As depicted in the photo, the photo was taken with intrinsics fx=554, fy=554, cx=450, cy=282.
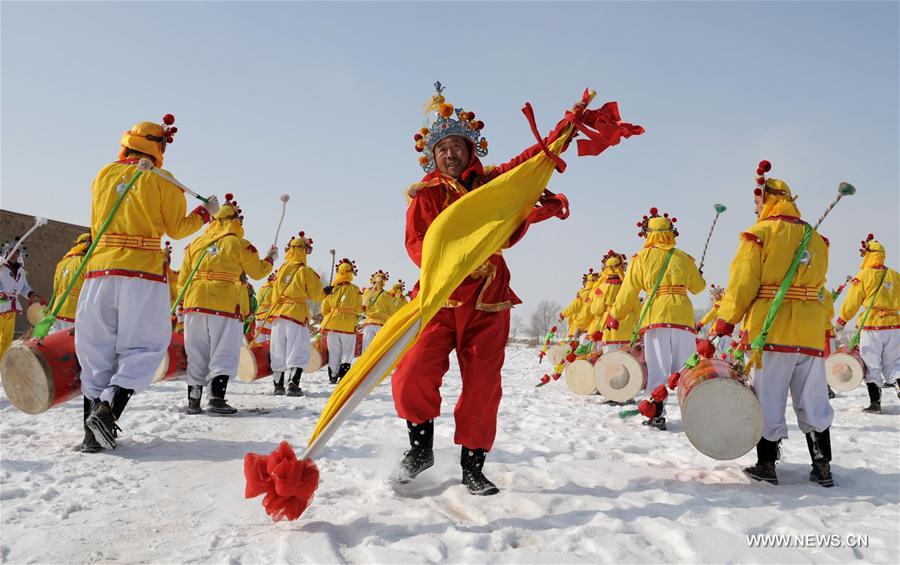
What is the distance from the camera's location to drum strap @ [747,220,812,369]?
383cm

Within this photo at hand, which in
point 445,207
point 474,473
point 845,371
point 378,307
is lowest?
point 474,473

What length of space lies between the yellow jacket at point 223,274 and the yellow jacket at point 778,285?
5004mm

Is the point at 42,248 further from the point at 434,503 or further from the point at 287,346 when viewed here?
the point at 434,503

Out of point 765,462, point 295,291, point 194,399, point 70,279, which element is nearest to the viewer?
point 765,462

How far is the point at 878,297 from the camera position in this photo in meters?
8.62

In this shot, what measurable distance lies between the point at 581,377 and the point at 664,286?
5.20ft

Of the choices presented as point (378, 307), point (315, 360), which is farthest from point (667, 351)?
point (378, 307)

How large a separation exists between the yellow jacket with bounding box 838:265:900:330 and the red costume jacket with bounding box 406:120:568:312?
316 inches

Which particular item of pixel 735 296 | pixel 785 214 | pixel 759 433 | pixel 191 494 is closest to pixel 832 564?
pixel 759 433

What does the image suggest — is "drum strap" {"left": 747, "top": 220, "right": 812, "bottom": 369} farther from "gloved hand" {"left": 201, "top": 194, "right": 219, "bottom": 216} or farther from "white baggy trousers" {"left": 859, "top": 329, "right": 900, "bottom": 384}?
"white baggy trousers" {"left": 859, "top": 329, "right": 900, "bottom": 384}

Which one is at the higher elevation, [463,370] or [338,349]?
[463,370]

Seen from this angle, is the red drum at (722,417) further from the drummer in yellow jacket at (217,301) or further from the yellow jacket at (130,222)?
the drummer in yellow jacket at (217,301)

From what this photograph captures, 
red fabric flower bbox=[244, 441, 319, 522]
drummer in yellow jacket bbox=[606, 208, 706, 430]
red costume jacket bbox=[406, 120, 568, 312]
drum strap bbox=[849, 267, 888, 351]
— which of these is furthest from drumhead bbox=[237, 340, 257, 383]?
drum strap bbox=[849, 267, 888, 351]

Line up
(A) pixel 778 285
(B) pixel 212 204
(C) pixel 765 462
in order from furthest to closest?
(B) pixel 212 204 → (A) pixel 778 285 → (C) pixel 765 462
